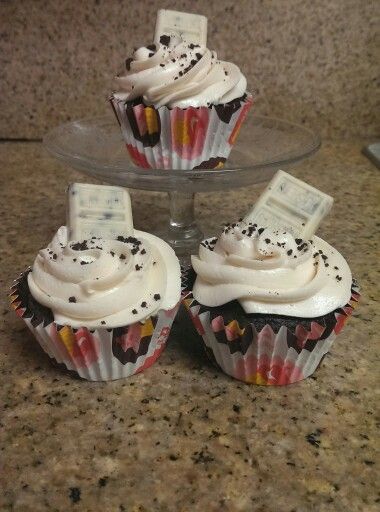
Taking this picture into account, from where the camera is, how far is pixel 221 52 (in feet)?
5.74

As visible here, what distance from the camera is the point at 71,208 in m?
0.96

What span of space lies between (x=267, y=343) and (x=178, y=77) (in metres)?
0.56

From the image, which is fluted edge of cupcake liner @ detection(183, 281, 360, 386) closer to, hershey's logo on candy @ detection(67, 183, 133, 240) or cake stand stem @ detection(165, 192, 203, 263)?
hershey's logo on candy @ detection(67, 183, 133, 240)

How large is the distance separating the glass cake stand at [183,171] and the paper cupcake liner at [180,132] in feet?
0.19

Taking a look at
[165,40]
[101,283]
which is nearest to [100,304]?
[101,283]

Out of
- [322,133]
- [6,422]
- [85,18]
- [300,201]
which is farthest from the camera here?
[322,133]

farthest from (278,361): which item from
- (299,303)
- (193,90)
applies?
(193,90)

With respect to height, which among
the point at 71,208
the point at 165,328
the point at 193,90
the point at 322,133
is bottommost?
the point at 322,133

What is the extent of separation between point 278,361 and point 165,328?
0.60 ft

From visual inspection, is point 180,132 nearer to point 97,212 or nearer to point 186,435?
point 97,212

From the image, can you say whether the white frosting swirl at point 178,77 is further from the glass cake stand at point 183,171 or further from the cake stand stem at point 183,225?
the cake stand stem at point 183,225

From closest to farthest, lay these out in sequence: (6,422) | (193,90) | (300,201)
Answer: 1. (6,422)
2. (300,201)
3. (193,90)

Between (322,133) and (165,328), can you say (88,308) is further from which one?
(322,133)

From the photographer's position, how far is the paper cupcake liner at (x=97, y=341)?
0.82 meters
